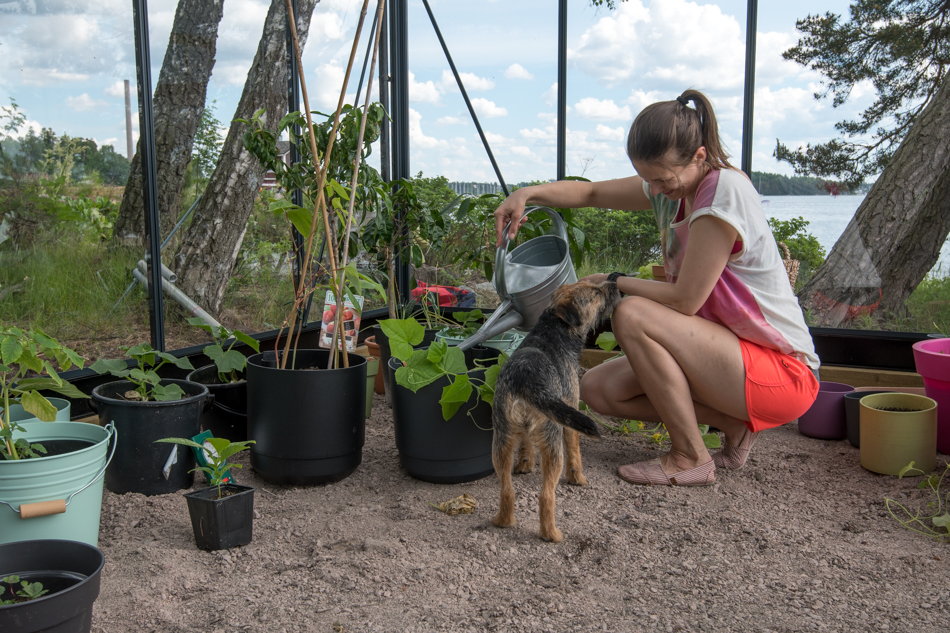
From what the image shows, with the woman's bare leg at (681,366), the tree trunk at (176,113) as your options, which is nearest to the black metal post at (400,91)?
the tree trunk at (176,113)

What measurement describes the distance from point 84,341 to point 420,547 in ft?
5.51

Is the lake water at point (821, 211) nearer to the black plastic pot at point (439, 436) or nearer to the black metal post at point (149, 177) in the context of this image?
the black plastic pot at point (439, 436)

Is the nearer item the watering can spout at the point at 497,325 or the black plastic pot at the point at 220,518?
the black plastic pot at the point at 220,518

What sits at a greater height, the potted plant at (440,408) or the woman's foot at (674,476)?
the potted plant at (440,408)

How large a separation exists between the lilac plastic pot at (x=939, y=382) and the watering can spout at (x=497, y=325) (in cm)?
171

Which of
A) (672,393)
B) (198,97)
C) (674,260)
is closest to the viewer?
(672,393)

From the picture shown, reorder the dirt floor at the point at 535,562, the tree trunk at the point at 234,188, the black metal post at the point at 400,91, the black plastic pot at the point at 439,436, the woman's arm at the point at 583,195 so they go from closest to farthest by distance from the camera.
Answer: the dirt floor at the point at 535,562 → the black plastic pot at the point at 439,436 → the woman's arm at the point at 583,195 → the tree trunk at the point at 234,188 → the black metal post at the point at 400,91

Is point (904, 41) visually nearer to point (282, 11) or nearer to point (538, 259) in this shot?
point (538, 259)

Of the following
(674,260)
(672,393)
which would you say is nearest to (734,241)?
(674,260)

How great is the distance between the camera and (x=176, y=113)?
293cm

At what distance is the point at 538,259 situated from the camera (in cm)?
271

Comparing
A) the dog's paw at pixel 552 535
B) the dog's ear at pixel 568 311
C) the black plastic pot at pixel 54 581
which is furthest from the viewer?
the dog's ear at pixel 568 311

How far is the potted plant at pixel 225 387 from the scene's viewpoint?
8.54 ft

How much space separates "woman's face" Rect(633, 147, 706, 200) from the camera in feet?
6.95
